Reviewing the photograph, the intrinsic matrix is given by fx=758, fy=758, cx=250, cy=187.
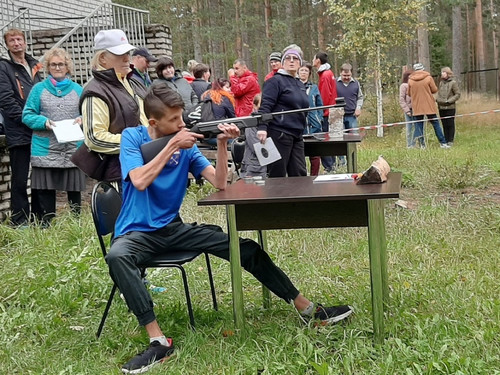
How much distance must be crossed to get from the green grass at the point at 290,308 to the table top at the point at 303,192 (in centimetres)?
77

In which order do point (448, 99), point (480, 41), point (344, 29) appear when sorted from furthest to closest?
point (480, 41) → point (344, 29) → point (448, 99)

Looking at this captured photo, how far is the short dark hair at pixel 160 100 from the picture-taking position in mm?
4230

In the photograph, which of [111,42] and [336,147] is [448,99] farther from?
[111,42]

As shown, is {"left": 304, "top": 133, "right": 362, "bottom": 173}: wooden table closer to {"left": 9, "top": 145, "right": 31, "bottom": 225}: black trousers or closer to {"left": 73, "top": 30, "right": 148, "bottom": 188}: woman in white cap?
{"left": 9, "top": 145, "right": 31, "bottom": 225}: black trousers

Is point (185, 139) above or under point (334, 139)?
above

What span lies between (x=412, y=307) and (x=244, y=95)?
6514mm

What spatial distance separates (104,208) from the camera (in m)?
4.48

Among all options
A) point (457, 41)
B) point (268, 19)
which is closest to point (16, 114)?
point (457, 41)

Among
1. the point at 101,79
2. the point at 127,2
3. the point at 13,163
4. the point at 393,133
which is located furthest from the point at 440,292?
the point at 127,2

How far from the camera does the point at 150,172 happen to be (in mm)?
4164

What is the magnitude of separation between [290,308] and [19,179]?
155 inches

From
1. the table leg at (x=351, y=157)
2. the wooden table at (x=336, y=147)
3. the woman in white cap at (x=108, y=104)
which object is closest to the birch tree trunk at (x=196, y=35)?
the wooden table at (x=336, y=147)

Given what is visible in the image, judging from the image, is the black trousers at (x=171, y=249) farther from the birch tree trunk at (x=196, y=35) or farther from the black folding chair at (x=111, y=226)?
the birch tree trunk at (x=196, y=35)

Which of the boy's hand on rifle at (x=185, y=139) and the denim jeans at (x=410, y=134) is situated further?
the denim jeans at (x=410, y=134)
